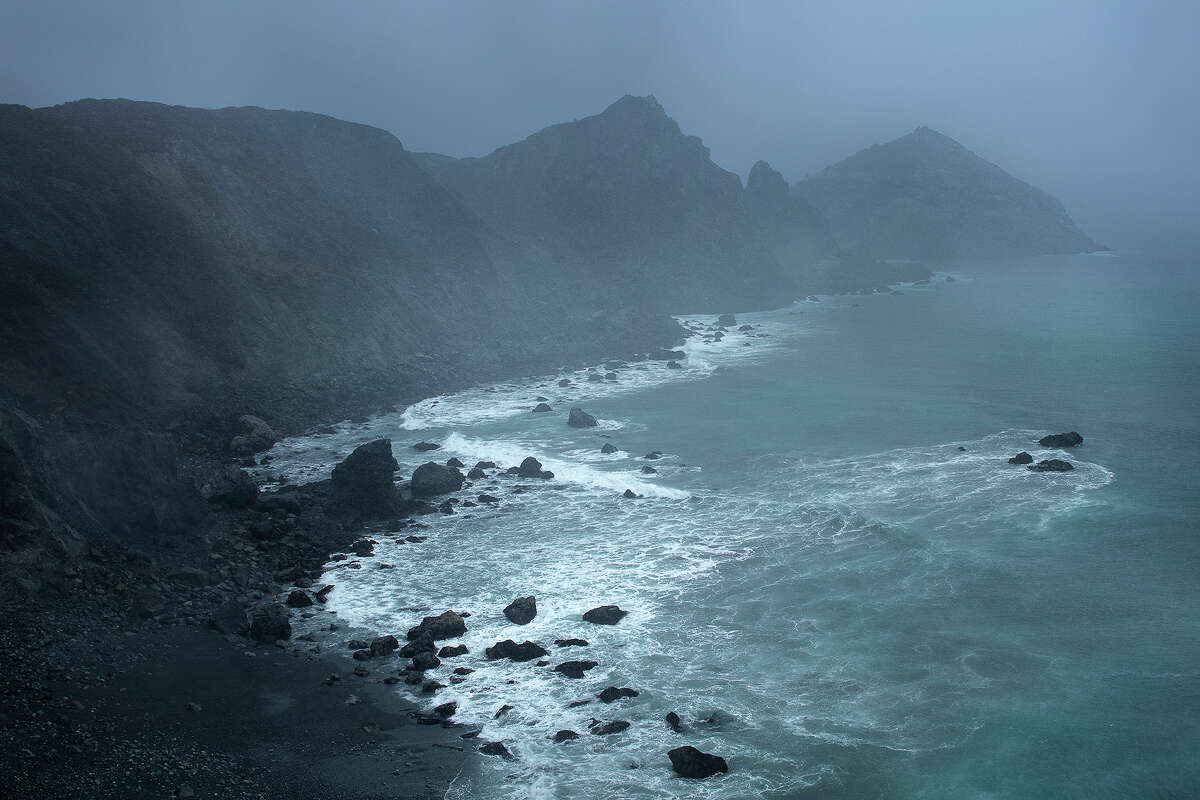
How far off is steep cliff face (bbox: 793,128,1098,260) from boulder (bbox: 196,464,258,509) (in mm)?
147560

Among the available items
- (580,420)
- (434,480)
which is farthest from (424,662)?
(580,420)

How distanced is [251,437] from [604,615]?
1005 inches

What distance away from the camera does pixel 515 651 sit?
83.5 feet

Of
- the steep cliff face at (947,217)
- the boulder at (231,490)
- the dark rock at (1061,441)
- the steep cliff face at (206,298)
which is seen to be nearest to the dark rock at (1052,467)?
the dark rock at (1061,441)

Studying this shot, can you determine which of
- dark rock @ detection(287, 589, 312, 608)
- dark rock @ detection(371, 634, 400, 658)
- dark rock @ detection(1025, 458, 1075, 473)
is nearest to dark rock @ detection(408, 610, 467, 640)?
dark rock @ detection(371, 634, 400, 658)

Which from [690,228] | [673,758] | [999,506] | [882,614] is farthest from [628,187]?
[673,758]

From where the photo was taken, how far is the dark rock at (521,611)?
27641 millimetres

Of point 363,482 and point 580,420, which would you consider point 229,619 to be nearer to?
point 363,482

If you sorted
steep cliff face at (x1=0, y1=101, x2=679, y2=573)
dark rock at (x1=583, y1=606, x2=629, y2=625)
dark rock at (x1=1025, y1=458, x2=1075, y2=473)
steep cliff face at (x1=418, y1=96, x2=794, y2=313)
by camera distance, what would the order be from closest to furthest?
dark rock at (x1=583, y1=606, x2=629, y2=625) < steep cliff face at (x1=0, y1=101, x2=679, y2=573) < dark rock at (x1=1025, y1=458, x2=1075, y2=473) < steep cliff face at (x1=418, y1=96, x2=794, y2=313)

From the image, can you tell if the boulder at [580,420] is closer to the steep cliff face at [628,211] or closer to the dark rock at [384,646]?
the dark rock at [384,646]

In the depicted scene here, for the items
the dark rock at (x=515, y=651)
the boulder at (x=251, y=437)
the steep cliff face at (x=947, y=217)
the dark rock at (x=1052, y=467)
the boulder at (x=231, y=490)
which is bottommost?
the dark rock at (x=515, y=651)

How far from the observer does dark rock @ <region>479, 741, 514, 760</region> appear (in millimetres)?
20781

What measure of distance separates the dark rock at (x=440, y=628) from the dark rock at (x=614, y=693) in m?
5.67

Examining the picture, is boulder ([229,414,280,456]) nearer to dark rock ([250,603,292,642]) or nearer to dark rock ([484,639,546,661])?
dark rock ([250,603,292,642])
